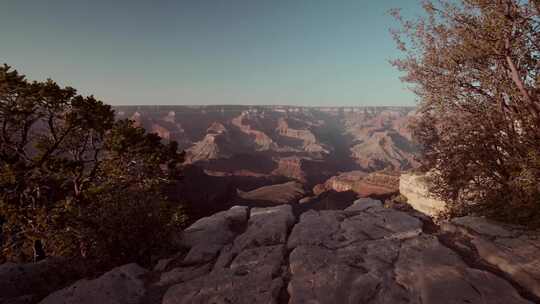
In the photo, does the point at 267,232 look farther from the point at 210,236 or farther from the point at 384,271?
the point at 384,271

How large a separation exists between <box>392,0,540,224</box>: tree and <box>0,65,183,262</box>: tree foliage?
930 cm

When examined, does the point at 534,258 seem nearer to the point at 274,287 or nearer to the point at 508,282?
the point at 508,282

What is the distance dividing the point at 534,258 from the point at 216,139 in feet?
548

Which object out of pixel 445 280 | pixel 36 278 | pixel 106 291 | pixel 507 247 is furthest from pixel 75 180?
pixel 507 247

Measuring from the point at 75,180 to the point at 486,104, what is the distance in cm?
1764

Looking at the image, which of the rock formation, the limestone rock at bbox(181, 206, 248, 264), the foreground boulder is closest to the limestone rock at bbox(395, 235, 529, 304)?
the limestone rock at bbox(181, 206, 248, 264)

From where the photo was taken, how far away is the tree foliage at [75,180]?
6711mm

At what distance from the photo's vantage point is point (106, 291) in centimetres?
485

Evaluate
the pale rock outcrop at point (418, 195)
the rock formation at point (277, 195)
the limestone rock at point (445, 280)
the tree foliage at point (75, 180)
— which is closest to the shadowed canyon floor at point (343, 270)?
the limestone rock at point (445, 280)

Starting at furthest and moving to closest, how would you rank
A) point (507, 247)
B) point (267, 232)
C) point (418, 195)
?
point (418, 195)
point (267, 232)
point (507, 247)

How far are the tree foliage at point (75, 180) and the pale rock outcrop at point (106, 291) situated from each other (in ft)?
4.58

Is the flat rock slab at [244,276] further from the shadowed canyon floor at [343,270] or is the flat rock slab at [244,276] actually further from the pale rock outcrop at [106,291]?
the pale rock outcrop at [106,291]

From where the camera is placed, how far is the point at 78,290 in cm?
496

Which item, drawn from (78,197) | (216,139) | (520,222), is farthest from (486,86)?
(216,139)
